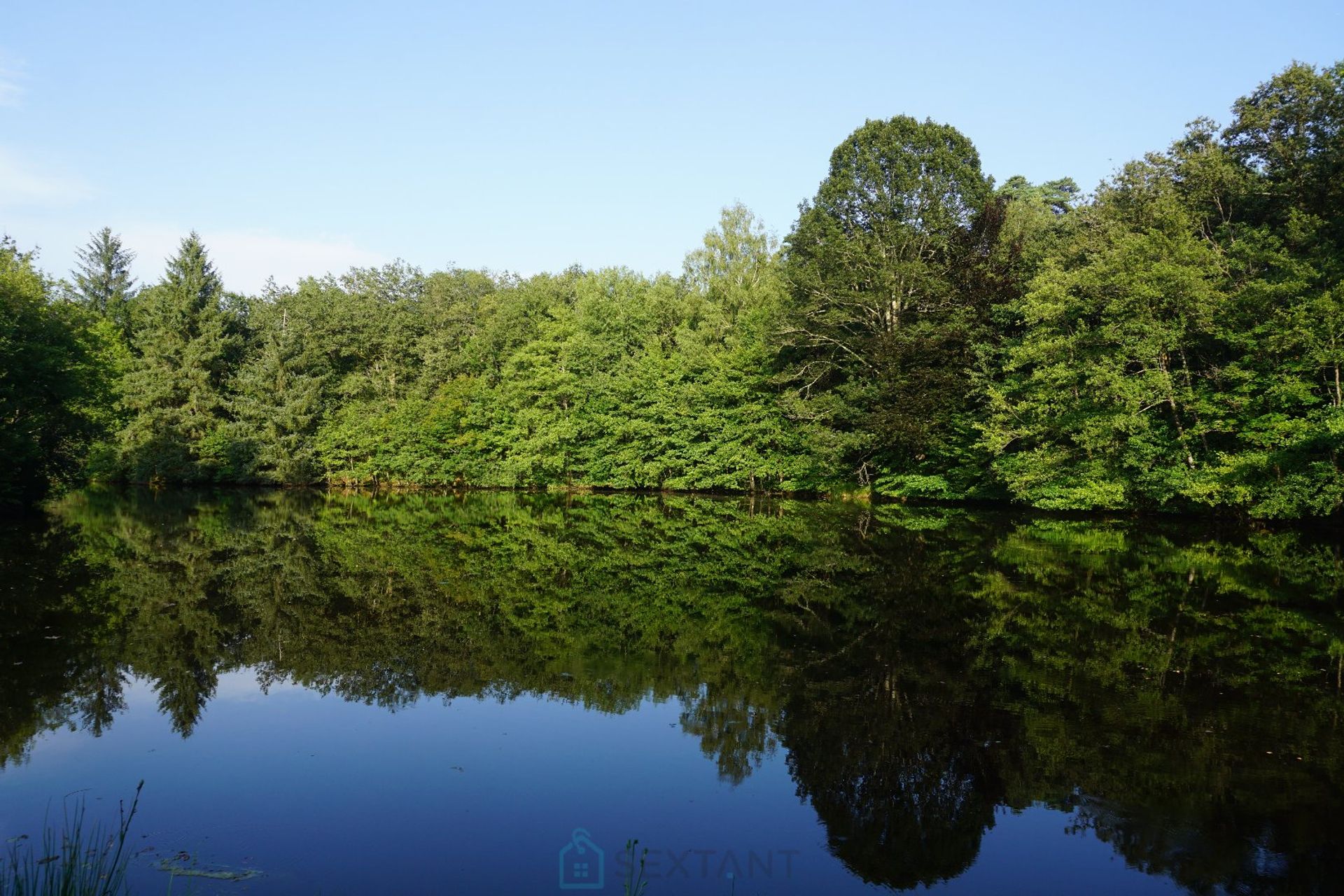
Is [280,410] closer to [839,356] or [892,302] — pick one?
[839,356]

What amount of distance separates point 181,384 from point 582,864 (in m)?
51.2

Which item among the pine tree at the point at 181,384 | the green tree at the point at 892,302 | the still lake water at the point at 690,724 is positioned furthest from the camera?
the pine tree at the point at 181,384

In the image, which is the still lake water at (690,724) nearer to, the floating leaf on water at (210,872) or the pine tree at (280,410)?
the floating leaf on water at (210,872)

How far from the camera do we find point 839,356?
37.6m

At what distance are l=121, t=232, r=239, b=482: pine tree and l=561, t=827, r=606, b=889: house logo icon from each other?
4843cm

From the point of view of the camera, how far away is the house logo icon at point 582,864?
498 centimetres

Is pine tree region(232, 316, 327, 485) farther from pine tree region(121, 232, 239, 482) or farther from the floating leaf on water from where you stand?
the floating leaf on water

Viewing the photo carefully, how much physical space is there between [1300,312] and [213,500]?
40.8 meters

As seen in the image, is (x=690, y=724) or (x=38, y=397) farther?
(x=38, y=397)

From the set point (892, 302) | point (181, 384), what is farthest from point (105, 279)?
point (892, 302)

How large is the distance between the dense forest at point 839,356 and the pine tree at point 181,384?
0.55 feet

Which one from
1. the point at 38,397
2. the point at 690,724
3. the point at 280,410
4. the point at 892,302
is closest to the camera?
the point at 690,724

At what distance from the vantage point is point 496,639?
427 inches

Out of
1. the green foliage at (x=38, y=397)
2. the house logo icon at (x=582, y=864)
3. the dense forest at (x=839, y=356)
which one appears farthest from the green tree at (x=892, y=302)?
the house logo icon at (x=582, y=864)
